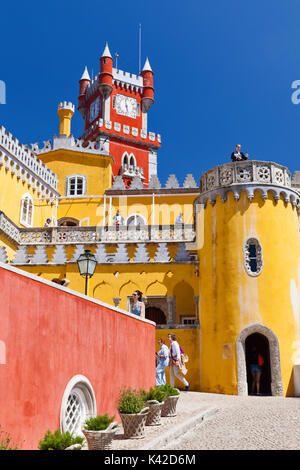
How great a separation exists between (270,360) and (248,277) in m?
2.89

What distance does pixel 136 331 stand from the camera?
1257 centimetres

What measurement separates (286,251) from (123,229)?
766 cm

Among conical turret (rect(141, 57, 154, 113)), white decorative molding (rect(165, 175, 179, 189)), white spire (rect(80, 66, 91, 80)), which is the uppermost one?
white spire (rect(80, 66, 91, 80))

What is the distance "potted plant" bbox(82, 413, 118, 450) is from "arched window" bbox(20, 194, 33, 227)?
70.9 ft

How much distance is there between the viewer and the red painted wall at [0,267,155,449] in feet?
23.1

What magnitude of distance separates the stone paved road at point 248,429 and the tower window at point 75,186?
2150 centimetres

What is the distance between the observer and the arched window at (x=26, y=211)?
28375mm

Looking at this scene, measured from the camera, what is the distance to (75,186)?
111 feet

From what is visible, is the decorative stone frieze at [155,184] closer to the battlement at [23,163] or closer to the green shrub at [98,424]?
the battlement at [23,163]

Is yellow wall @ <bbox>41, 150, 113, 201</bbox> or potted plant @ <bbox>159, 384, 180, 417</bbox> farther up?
yellow wall @ <bbox>41, 150, 113, 201</bbox>

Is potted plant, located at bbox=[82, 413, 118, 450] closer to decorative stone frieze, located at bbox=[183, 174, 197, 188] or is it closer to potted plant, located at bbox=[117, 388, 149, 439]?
potted plant, located at bbox=[117, 388, 149, 439]

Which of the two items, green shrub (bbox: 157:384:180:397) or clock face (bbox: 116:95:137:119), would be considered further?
clock face (bbox: 116:95:137:119)

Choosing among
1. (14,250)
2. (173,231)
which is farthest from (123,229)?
(14,250)

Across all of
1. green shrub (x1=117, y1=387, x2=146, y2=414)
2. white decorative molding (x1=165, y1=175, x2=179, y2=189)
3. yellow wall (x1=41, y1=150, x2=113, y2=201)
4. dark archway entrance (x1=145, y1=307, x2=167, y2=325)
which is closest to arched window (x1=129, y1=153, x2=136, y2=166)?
yellow wall (x1=41, y1=150, x2=113, y2=201)
